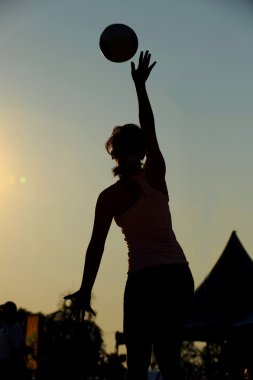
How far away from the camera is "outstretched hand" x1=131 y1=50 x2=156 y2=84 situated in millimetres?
4430

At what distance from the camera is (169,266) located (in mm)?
3713

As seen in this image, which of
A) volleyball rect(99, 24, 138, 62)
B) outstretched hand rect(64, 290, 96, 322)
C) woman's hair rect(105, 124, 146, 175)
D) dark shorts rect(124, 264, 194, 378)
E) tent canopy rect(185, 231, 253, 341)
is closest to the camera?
dark shorts rect(124, 264, 194, 378)

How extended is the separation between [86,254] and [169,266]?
0.52 m

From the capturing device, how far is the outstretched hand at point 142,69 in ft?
14.5

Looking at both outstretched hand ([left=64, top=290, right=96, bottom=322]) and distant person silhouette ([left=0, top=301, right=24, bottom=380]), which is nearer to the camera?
outstretched hand ([left=64, top=290, right=96, bottom=322])

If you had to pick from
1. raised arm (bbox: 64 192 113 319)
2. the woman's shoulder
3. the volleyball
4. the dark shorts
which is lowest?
the dark shorts

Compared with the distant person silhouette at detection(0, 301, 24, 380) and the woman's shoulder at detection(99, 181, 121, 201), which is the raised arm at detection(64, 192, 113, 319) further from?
the distant person silhouette at detection(0, 301, 24, 380)

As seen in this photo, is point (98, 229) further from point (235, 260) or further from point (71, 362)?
point (71, 362)

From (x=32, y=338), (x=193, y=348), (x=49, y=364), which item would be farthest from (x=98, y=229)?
(x=193, y=348)

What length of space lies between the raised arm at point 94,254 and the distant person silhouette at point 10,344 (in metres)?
7.26

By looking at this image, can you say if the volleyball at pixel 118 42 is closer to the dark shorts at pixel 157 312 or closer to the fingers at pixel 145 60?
the fingers at pixel 145 60

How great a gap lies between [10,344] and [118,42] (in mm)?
6640

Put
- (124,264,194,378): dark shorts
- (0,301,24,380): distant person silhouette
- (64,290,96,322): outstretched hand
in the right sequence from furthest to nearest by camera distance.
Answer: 1. (0,301,24,380): distant person silhouette
2. (64,290,96,322): outstretched hand
3. (124,264,194,378): dark shorts

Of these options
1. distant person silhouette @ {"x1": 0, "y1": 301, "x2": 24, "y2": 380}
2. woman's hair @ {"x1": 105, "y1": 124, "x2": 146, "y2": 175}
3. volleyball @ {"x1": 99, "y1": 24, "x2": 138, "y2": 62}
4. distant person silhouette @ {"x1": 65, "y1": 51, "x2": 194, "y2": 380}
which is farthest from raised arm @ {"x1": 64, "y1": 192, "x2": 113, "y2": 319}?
distant person silhouette @ {"x1": 0, "y1": 301, "x2": 24, "y2": 380}
